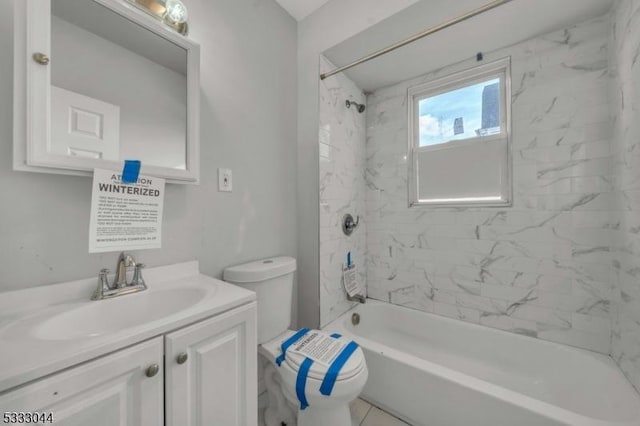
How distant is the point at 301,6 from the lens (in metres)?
1.63

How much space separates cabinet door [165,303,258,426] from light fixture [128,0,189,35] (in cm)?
122

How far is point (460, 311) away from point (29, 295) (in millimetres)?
2268

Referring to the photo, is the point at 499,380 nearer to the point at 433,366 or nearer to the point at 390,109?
the point at 433,366

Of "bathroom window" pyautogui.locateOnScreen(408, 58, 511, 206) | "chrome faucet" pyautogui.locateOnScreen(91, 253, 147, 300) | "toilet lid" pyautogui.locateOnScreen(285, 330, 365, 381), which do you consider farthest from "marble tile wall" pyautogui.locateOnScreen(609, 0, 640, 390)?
"chrome faucet" pyautogui.locateOnScreen(91, 253, 147, 300)

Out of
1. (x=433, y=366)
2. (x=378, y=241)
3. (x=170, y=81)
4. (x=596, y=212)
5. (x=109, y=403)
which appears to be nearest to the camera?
(x=109, y=403)

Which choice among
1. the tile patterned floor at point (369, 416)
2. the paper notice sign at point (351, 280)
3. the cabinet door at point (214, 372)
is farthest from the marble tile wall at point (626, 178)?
the cabinet door at point (214, 372)

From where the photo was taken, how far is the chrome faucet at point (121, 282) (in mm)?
857

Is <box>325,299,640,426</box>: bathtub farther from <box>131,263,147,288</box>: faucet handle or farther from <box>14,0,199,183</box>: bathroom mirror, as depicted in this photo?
<box>14,0,199,183</box>: bathroom mirror

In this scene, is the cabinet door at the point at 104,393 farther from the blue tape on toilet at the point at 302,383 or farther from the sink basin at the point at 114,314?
the blue tape on toilet at the point at 302,383

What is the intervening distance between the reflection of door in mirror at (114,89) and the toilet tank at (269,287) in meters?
0.58

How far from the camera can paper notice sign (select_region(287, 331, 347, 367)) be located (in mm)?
1129

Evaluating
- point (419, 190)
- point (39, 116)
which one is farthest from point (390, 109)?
Result: point (39, 116)

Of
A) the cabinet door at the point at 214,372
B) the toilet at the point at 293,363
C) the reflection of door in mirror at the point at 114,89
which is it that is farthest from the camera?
the toilet at the point at 293,363

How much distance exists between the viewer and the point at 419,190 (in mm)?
2025
